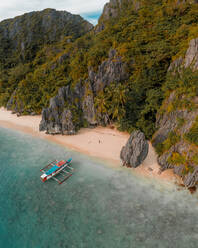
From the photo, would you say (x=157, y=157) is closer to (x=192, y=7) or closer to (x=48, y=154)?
(x=48, y=154)

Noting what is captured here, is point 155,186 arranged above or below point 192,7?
below

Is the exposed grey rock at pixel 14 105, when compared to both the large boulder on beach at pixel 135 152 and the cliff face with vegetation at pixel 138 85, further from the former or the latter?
the large boulder on beach at pixel 135 152

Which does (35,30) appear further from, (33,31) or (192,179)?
(192,179)

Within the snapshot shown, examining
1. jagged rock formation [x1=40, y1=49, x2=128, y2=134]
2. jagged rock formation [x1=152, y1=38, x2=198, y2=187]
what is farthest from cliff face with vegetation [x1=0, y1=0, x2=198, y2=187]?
jagged rock formation [x1=40, y1=49, x2=128, y2=134]

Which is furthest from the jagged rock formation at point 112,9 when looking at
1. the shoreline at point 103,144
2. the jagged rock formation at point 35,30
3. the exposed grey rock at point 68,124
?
the shoreline at point 103,144

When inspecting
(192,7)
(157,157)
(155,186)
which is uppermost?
(192,7)

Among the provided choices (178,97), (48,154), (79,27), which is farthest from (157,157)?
(79,27)
